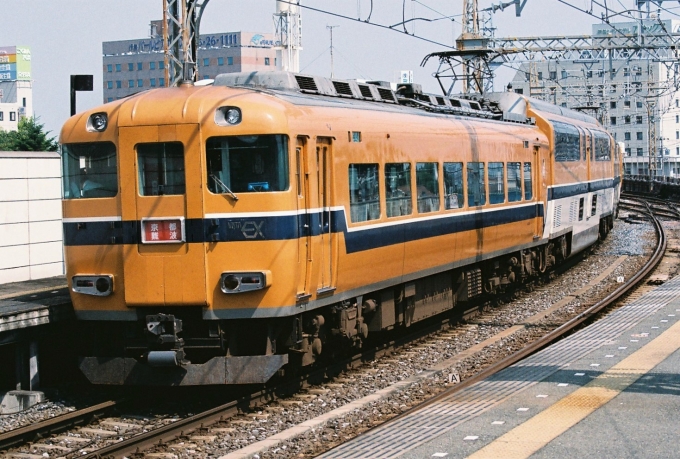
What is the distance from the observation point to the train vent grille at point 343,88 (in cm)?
1243

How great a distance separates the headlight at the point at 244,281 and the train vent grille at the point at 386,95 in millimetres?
4618

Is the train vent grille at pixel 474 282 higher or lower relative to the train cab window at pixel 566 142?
lower

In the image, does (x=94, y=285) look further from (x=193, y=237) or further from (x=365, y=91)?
(x=365, y=91)

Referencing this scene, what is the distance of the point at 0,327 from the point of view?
10.1 meters

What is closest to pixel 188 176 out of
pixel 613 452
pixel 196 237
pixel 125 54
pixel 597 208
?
pixel 196 237

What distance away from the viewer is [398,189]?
12.5 meters

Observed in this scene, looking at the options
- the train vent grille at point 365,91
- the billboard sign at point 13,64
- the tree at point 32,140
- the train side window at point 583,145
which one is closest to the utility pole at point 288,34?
the tree at point 32,140

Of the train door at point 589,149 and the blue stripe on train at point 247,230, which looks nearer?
the blue stripe on train at point 247,230

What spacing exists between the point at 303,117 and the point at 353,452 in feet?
12.1

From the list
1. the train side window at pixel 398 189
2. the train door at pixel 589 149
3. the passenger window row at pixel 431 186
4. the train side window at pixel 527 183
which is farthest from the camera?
the train door at pixel 589 149

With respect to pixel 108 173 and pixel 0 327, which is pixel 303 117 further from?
pixel 0 327

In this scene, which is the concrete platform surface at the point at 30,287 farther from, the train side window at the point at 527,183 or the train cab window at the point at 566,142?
the train cab window at the point at 566,142

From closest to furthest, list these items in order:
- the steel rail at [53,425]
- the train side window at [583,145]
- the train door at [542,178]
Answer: the steel rail at [53,425], the train door at [542,178], the train side window at [583,145]

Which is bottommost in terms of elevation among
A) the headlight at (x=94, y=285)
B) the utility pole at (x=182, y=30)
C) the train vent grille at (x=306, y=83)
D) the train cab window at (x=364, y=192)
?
the headlight at (x=94, y=285)
